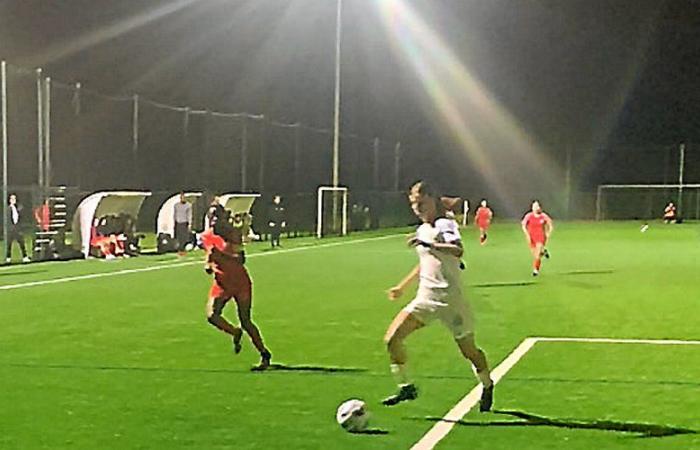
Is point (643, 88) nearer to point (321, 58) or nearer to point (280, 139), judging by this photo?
point (321, 58)

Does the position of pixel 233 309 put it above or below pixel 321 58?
below

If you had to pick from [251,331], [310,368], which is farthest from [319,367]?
[251,331]

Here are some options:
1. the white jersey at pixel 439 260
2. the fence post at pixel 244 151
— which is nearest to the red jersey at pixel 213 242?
the white jersey at pixel 439 260

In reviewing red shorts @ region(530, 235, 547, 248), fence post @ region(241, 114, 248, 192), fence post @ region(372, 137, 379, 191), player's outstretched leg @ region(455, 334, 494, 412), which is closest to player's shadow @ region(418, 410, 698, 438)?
player's outstretched leg @ region(455, 334, 494, 412)

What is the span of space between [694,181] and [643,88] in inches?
369

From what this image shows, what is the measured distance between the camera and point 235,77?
194ft

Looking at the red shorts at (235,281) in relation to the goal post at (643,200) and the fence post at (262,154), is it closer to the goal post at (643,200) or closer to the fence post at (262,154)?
the fence post at (262,154)

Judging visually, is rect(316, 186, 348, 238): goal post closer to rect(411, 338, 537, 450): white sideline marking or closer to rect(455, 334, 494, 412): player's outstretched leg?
rect(411, 338, 537, 450): white sideline marking

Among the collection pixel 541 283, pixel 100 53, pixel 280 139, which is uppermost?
pixel 100 53

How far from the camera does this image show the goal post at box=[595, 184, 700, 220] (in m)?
74.4

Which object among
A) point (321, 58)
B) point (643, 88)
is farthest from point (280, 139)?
point (643, 88)

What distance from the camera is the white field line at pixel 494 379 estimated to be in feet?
29.3

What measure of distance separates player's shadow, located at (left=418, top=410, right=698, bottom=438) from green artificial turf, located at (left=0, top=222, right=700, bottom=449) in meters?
0.03

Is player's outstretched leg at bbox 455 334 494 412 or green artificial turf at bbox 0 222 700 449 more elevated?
player's outstretched leg at bbox 455 334 494 412
